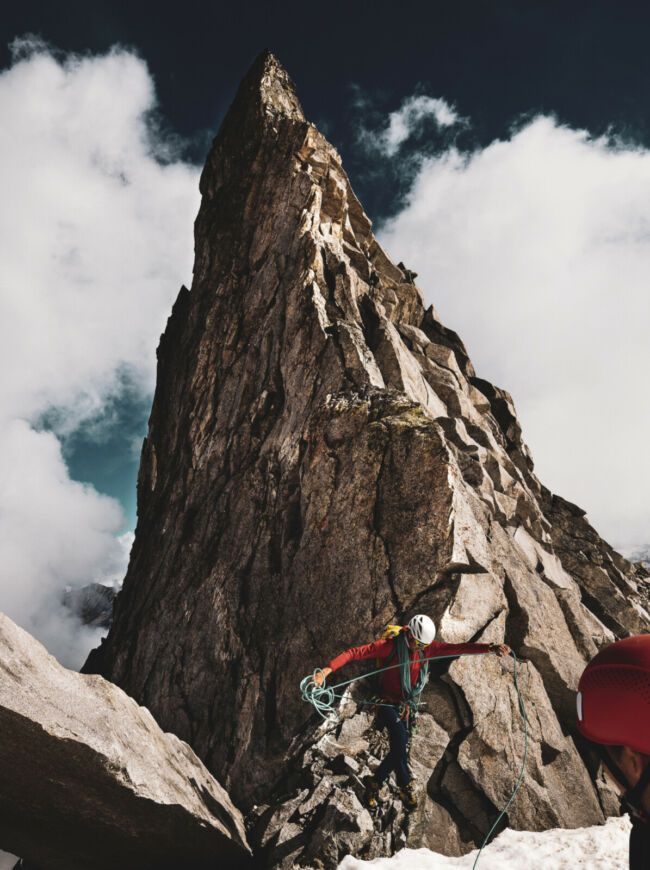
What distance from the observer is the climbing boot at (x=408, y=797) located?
31.6ft

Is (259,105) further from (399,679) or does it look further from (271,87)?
(399,679)

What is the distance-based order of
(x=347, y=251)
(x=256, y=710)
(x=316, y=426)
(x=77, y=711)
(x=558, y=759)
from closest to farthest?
(x=77, y=711) < (x=558, y=759) < (x=256, y=710) < (x=316, y=426) < (x=347, y=251)

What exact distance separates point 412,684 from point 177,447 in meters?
25.8

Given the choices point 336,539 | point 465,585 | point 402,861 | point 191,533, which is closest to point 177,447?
point 191,533

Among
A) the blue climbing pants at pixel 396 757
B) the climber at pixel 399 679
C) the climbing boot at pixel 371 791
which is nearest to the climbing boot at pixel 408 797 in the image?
the climber at pixel 399 679

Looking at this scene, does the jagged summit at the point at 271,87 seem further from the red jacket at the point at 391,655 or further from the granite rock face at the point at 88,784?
the granite rock face at the point at 88,784

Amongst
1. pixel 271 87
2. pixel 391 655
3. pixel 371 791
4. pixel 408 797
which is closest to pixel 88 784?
pixel 371 791

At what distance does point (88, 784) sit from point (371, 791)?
5.83 meters

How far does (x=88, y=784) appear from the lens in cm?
762

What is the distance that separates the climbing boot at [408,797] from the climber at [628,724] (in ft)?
26.1

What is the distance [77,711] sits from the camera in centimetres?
780

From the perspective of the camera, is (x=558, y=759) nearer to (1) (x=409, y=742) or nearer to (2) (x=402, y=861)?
(1) (x=409, y=742)

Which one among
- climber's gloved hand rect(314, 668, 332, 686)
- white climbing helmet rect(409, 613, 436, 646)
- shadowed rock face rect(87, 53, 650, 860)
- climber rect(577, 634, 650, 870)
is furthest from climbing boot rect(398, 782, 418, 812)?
climber rect(577, 634, 650, 870)

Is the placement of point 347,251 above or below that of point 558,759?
above
